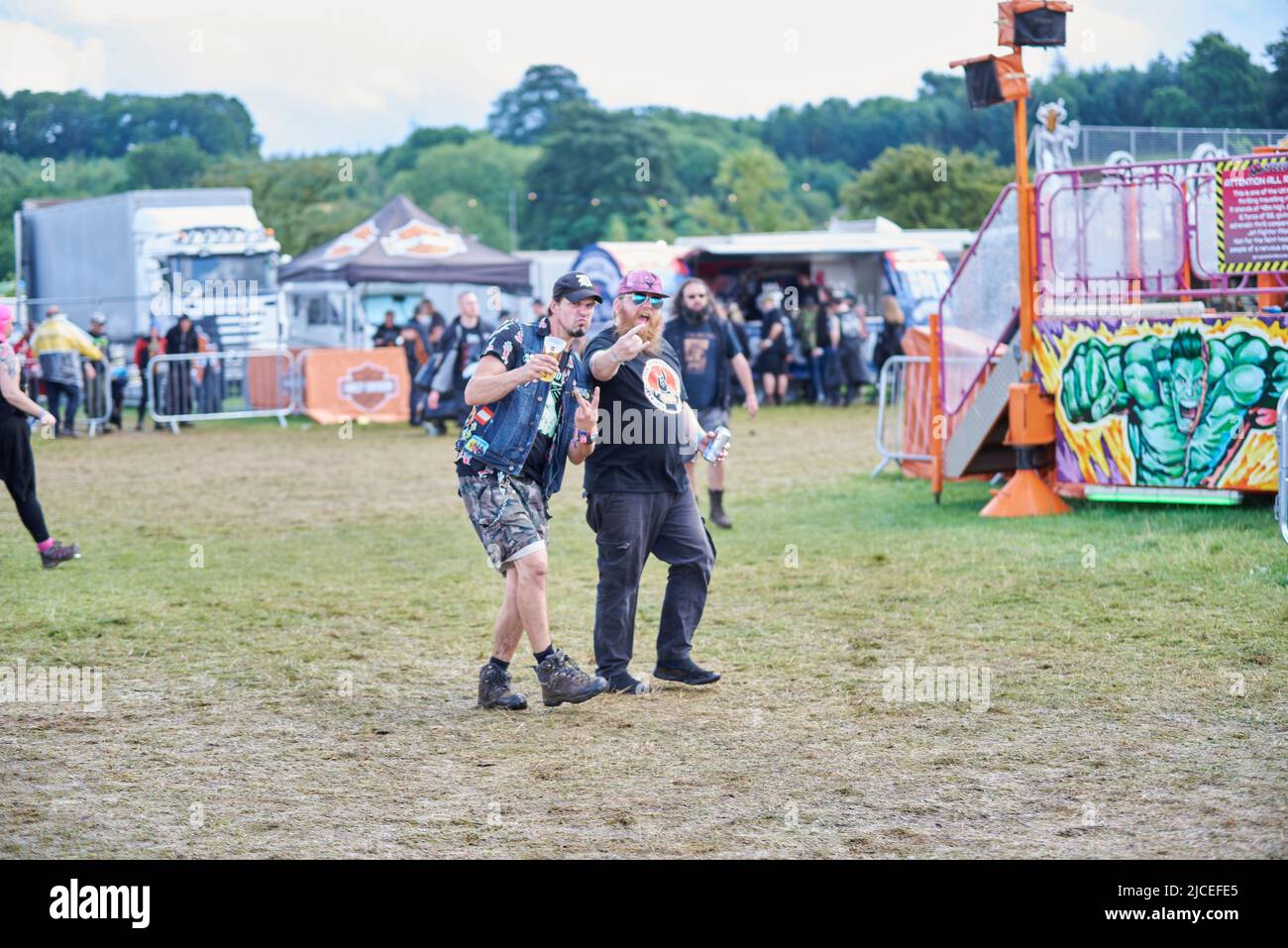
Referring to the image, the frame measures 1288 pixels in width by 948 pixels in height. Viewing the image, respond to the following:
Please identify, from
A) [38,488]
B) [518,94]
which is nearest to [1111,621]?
[38,488]

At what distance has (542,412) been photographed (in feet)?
22.6

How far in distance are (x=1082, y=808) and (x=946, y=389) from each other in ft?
29.5

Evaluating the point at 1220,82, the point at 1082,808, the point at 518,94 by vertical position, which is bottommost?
the point at 1082,808

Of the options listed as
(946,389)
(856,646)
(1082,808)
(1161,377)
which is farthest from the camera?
(946,389)

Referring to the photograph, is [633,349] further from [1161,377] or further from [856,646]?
[1161,377]

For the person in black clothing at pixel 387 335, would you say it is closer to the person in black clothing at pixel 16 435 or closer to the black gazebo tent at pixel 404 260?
the black gazebo tent at pixel 404 260

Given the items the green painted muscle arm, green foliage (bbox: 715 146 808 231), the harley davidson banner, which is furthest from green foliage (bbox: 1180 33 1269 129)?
green foliage (bbox: 715 146 808 231)

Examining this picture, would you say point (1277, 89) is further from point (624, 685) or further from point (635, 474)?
point (624, 685)

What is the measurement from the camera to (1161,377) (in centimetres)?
1193

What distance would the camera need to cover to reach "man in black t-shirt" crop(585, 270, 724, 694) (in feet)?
23.4

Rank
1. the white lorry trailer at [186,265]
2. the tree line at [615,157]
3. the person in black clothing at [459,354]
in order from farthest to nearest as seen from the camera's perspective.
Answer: the tree line at [615,157] → the white lorry trailer at [186,265] → the person in black clothing at [459,354]

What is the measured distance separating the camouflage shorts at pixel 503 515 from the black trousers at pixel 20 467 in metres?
5.19

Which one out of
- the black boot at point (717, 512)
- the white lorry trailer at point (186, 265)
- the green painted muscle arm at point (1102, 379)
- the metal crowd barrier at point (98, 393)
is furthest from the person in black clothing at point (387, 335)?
the green painted muscle arm at point (1102, 379)

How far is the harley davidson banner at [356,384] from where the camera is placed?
25.7 meters
